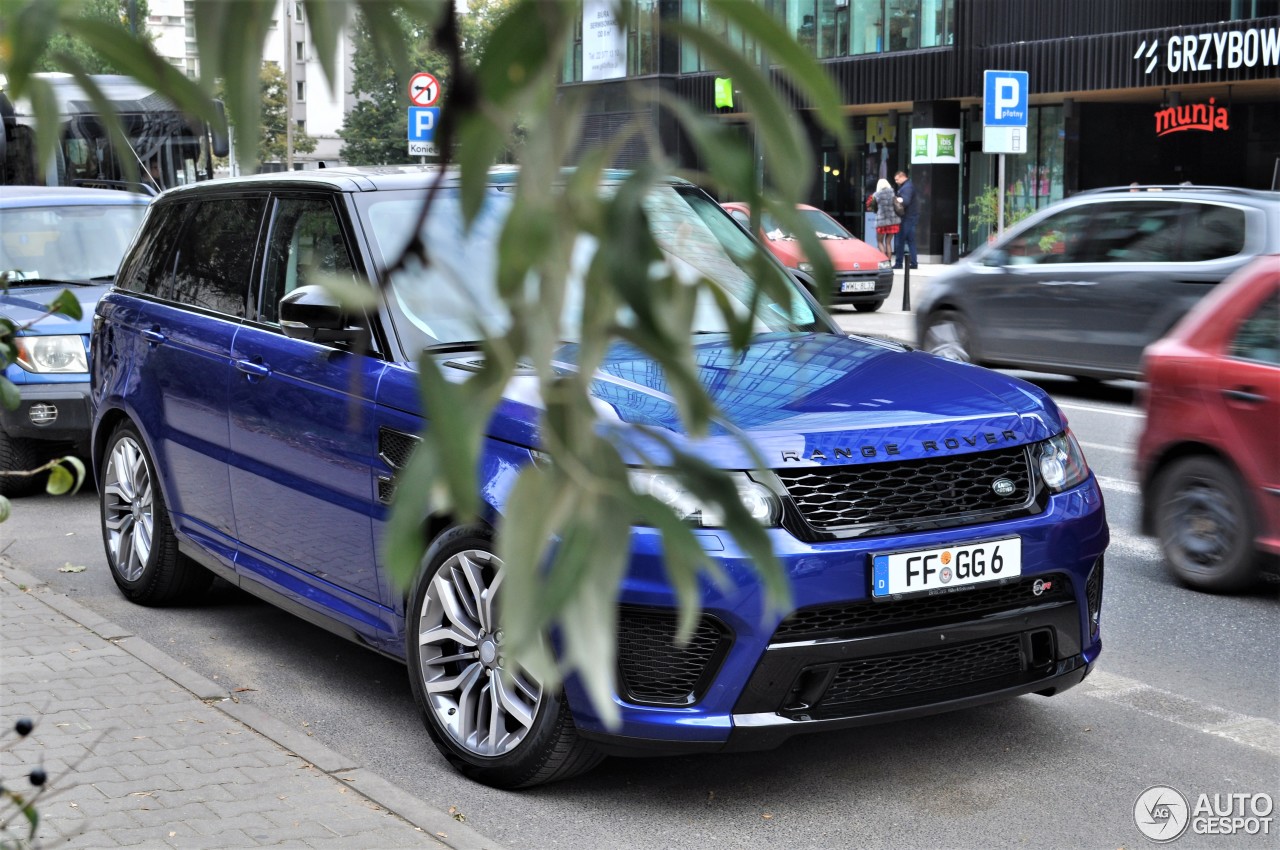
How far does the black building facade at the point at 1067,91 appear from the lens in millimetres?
33094

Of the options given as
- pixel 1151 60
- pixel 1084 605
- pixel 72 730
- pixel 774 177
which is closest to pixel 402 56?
pixel 774 177

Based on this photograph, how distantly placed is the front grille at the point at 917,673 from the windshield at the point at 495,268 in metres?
3.35

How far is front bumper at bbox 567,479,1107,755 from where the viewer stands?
13.4 ft

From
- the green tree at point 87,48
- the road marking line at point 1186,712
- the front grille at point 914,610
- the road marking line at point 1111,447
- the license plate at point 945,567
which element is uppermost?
the green tree at point 87,48

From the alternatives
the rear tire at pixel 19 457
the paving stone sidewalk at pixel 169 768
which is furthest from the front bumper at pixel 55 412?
Result: the paving stone sidewalk at pixel 169 768

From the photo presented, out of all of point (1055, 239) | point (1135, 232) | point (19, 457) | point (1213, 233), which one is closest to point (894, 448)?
point (19, 457)

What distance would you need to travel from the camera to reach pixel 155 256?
7.01 meters

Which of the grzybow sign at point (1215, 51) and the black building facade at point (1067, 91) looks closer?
the grzybow sign at point (1215, 51)

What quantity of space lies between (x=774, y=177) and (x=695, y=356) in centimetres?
10

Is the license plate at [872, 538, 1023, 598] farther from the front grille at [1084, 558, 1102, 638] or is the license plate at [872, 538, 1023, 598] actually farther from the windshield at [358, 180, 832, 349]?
the windshield at [358, 180, 832, 349]

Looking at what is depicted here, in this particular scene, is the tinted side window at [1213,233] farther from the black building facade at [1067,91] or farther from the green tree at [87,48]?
the black building facade at [1067,91]

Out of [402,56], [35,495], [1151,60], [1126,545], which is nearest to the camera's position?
[402,56]

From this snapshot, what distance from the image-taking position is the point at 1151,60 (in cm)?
3338

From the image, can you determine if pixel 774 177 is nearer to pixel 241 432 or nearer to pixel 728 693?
pixel 728 693
